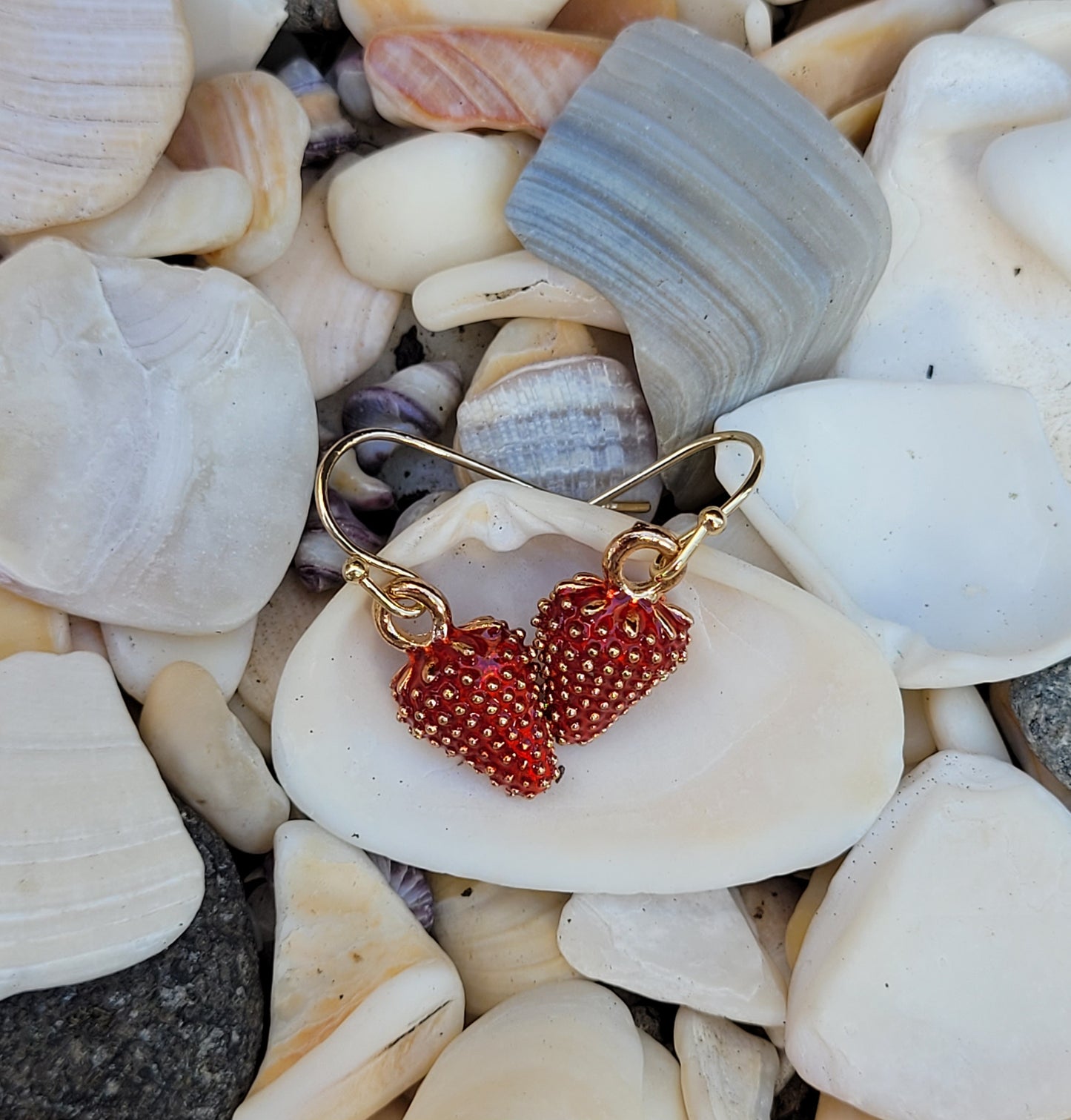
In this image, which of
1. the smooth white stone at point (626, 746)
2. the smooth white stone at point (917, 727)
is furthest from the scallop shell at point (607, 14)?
the smooth white stone at point (917, 727)

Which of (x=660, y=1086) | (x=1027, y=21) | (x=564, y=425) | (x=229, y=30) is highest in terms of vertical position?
(x=1027, y=21)

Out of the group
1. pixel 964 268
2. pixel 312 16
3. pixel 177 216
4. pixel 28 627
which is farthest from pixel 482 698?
pixel 312 16

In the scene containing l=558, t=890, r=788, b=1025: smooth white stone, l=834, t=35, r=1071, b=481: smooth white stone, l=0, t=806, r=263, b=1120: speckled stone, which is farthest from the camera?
l=834, t=35, r=1071, b=481: smooth white stone

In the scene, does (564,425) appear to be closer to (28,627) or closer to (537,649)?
(537,649)

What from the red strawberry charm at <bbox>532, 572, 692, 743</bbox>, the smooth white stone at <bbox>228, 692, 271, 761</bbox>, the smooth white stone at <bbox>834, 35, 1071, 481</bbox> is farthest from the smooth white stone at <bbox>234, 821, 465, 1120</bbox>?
the smooth white stone at <bbox>834, 35, 1071, 481</bbox>

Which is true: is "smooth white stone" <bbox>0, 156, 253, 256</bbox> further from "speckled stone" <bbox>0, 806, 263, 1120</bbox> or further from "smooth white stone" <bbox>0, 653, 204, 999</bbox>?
"speckled stone" <bbox>0, 806, 263, 1120</bbox>

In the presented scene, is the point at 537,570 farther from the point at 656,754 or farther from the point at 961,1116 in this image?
the point at 961,1116

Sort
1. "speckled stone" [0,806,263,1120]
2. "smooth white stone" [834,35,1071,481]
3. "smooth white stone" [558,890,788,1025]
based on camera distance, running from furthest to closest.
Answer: "smooth white stone" [834,35,1071,481] < "smooth white stone" [558,890,788,1025] < "speckled stone" [0,806,263,1120]

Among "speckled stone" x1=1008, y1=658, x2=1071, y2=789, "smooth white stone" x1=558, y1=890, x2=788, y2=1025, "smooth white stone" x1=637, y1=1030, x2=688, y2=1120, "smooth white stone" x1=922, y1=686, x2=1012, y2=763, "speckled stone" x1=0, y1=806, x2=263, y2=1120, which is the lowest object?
"smooth white stone" x1=637, y1=1030, x2=688, y2=1120
